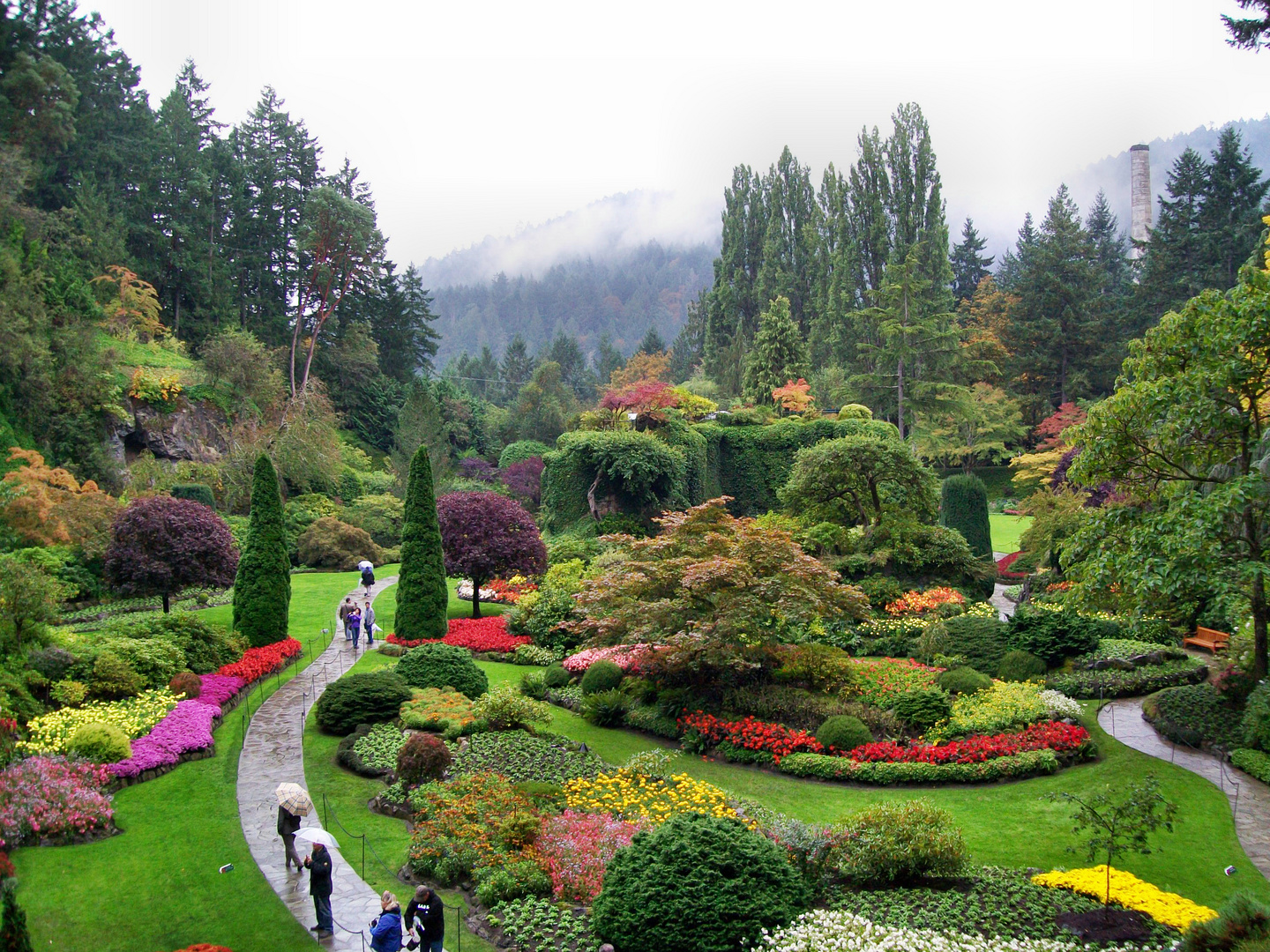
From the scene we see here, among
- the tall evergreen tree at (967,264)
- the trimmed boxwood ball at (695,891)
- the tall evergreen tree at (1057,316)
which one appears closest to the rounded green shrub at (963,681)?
the trimmed boxwood ball at (695,891)

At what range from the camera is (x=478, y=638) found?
21.3 metres

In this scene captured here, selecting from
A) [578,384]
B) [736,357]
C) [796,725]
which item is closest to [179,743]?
[796,725]

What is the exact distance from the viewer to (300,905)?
906cm

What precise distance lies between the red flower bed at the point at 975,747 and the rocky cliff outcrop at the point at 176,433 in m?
30.5

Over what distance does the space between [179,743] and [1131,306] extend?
46917mm

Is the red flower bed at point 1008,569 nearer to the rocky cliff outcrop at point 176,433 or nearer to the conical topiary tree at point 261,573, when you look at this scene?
the conical topiary tree at point 261,573

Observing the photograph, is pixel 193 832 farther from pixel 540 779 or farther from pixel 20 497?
pixel 20 497

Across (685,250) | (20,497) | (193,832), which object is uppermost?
(685,250)

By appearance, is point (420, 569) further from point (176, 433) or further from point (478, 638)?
point (176, 433)

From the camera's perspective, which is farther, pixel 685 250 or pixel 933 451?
pixel 685 250

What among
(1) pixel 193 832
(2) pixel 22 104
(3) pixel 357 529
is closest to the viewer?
(1) pixel 193 832

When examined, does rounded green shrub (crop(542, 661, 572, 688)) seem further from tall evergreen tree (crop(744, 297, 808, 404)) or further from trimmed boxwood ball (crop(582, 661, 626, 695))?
tall evergreen tree (crop(744, 297, 808, 404))

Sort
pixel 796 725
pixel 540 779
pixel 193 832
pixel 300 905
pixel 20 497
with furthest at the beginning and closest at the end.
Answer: pixel 20 497, pixel 796 725, pixel 540 779, pixel 193 832, pixel 300 905

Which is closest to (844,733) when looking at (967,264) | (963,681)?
(963,681)
